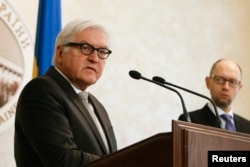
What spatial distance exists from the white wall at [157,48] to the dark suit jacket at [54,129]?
2.11 m

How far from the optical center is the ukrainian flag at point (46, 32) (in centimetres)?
406

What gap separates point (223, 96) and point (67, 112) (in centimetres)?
204

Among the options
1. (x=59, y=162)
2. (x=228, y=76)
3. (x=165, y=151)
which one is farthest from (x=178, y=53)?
(x=165, y=151)

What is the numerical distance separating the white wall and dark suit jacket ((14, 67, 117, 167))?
2.11m

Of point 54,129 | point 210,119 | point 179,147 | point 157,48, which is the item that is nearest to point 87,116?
point 54,129

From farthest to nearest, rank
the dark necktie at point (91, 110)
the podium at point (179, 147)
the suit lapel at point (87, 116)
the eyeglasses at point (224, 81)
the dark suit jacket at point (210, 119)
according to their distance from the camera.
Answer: the eyeglasses at point (224, 81)
the dark suit jacket at point (210, 119)
the dark necktie at point (91, 110)
the suit lapel at point (87, 116)
the podium at point (179, 147)

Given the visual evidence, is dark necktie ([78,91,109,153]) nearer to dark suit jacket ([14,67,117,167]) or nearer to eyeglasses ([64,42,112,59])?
dark suit jacket ([14,67,117,167])

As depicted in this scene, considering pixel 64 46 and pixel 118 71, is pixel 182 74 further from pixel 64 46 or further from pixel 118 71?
pixel 64 46

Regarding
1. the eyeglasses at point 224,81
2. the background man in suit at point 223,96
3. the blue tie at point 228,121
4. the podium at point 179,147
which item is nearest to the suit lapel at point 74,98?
the podium at point 179,147

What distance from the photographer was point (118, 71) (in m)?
5.11

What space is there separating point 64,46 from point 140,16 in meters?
2.75

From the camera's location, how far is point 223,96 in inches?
165

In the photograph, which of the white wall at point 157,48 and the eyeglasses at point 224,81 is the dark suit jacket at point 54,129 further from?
the white wall at point 157,48

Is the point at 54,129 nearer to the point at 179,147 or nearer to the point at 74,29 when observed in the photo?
the point at 74,29
